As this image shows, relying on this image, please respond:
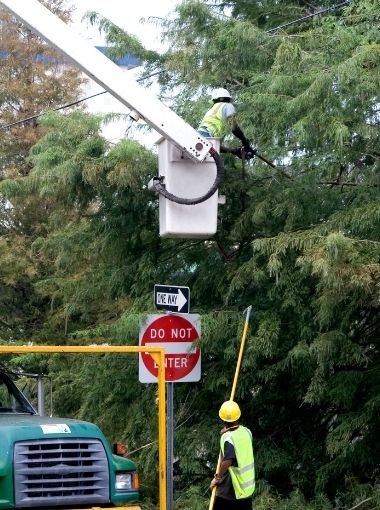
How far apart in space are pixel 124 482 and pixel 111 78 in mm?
4236

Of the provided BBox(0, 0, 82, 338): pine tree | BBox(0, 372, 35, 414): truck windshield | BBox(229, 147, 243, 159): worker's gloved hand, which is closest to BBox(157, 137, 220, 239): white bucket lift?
BBox(229, 147, 243, 159): worker's gloved hand

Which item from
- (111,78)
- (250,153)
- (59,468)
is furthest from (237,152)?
(59,468)

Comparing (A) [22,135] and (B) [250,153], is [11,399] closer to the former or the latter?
(B) [250,153]

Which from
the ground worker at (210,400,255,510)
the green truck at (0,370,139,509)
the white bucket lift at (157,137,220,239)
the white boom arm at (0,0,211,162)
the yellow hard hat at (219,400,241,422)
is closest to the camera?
the green truck at (0,370,139,509)

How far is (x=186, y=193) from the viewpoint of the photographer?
10625 millimetres

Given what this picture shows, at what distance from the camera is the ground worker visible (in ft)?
30.7

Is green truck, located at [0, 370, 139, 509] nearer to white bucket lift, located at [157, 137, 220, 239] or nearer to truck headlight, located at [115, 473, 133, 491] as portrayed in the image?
truck headlight, located at [115, 473, 133, 491]

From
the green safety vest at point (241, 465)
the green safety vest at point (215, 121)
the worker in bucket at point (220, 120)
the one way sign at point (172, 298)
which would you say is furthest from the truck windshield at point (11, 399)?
the green safety vest at point (215, 121)

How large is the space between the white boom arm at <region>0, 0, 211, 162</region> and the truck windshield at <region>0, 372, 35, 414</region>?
119 inches

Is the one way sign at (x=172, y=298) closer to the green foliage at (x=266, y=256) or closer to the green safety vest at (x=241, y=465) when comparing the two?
the green foliage at (x=266, y=256)

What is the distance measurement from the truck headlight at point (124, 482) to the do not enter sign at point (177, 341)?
4.90 feet

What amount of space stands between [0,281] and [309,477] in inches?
458

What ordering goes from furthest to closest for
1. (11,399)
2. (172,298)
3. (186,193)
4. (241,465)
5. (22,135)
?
(22,135) → (186,193) → (172,298) → (11,399) → (241,465)

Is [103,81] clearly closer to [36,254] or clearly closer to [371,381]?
[371,381]
